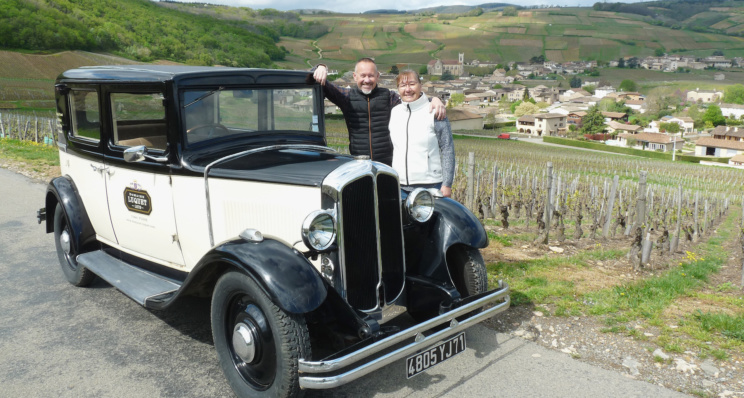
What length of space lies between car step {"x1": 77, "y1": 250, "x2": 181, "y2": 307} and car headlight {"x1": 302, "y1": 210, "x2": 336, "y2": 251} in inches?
61.2

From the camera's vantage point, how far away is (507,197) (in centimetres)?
1513

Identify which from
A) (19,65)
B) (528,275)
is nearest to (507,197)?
(528,275)

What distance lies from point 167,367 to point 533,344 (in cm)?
286

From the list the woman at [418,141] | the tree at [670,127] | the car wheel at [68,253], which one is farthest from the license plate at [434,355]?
the tree at [670,127]

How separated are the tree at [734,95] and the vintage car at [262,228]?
153 metres

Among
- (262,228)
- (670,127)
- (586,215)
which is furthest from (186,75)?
(670,127)

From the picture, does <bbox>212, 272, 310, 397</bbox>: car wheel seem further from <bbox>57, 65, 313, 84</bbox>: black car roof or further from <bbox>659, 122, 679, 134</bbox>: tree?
<bbox>659, 122, 679, 134</bbox>: tree

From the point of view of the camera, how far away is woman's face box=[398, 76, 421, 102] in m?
5.01

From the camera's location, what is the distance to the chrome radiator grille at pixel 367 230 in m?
3.47

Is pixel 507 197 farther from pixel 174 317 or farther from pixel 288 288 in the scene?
pixel 288 288

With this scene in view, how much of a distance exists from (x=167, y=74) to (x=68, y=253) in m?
2.75

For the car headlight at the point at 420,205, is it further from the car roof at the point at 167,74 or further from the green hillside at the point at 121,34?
the green hillside at the point at 121,34

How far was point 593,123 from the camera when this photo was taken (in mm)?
92812

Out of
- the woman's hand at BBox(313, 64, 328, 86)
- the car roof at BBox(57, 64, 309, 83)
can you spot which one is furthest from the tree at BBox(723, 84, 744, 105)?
the car roof at BBox(57, 64, 309, 83)
